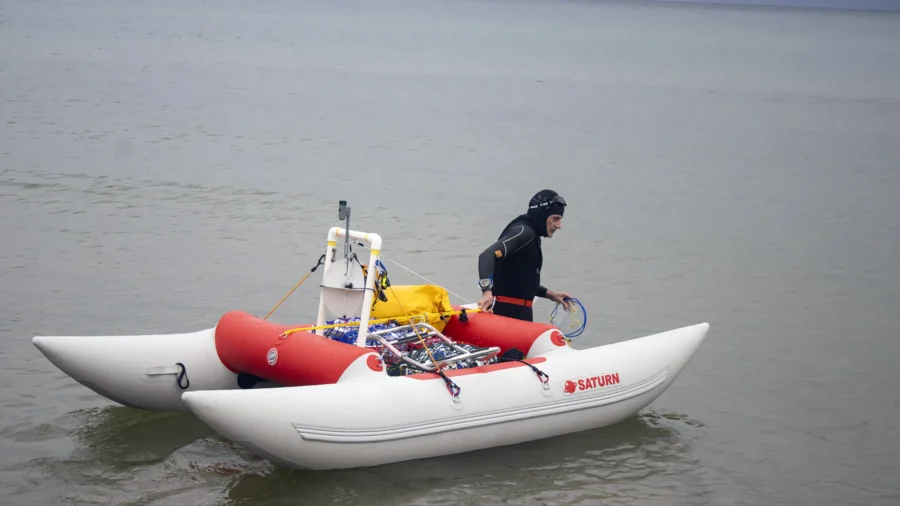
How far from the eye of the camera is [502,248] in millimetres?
7973

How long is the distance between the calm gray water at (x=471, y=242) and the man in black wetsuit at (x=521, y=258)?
116cm

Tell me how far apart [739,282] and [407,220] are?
16.1 feet

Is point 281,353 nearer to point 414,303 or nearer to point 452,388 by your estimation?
point 452,388

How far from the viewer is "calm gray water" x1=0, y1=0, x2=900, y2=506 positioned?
757 centimetres

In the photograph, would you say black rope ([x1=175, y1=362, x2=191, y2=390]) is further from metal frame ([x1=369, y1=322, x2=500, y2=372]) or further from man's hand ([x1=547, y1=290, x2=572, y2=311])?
man's hand ([x1=547, y1=290, x2=572, y2=311])

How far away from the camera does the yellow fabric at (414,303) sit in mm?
7801

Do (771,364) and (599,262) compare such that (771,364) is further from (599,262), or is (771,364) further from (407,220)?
(407,220)

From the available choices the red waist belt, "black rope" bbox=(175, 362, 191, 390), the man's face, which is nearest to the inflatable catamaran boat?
"black rope" bbox=(175, 362, 191, 390)

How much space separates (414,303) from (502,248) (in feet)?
→ 2.57

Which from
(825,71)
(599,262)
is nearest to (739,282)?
(599,262)

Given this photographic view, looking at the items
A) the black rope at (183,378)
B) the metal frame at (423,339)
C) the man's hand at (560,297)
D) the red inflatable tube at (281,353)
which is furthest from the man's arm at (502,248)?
the black rope at (183,378)

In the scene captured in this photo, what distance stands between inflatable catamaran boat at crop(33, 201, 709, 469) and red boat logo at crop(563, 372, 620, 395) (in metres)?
0.01

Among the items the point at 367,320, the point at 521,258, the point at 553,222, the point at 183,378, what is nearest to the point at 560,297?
the point at 521,258

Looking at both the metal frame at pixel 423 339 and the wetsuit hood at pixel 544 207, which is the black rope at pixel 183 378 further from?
the wetsuit hood at pixel 544 207
